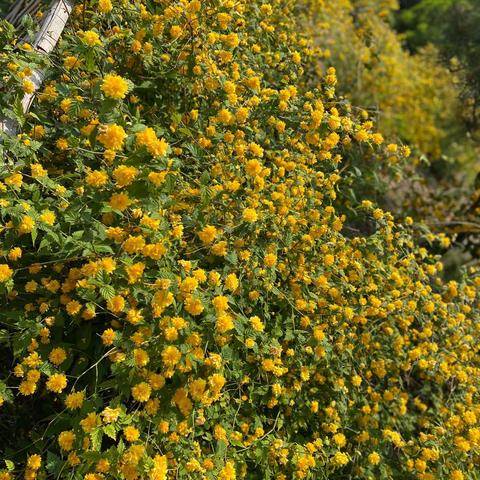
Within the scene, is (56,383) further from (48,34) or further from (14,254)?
(48,34)

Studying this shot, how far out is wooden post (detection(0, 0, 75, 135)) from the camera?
5.35ft

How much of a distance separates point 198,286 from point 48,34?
3.49 ft

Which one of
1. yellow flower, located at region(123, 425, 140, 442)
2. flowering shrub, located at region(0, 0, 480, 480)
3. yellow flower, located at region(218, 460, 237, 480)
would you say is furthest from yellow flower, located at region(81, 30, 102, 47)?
yellow flower, located at region(218, 460, 237, 480)

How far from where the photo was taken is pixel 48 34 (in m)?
1.69

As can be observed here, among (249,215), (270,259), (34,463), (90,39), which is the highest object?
(90,39)

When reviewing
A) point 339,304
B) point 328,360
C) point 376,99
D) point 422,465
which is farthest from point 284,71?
point 376,99

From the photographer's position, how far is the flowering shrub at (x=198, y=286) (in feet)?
4.37

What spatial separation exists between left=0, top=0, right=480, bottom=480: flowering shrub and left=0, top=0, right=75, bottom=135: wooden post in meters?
0.05

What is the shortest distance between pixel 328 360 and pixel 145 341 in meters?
0.86

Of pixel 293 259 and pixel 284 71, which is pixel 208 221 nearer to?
pixel 293 259

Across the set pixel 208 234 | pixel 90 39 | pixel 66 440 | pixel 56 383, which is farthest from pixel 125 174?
pixel 66 440

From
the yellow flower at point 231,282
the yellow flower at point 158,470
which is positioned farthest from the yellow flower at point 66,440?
the yellow flower at point 231,282

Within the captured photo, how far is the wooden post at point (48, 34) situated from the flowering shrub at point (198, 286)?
1.8 inches

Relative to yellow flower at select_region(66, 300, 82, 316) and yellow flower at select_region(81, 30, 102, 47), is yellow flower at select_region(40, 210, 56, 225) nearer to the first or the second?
yellow flower at select_region(66, 300, 82, 316)
